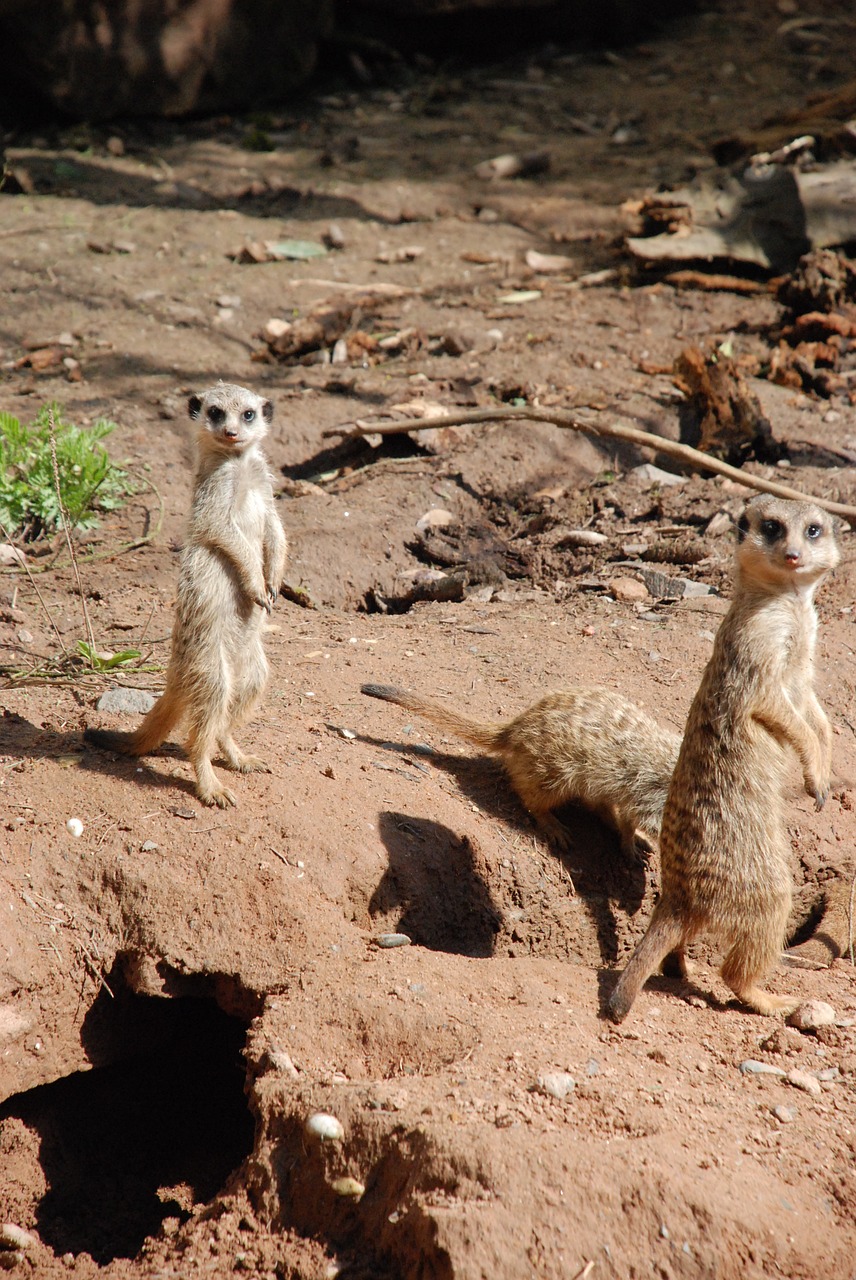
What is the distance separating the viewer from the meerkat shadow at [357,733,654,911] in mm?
3525

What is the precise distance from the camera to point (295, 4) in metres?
9.12

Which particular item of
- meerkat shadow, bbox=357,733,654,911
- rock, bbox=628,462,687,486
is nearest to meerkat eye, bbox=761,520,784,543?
meerkat shadow, bbox=357,733,654,911

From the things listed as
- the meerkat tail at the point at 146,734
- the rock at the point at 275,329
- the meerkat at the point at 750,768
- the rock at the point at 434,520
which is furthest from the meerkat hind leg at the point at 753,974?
the rock at the point at 275,329

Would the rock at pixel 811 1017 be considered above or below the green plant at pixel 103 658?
below

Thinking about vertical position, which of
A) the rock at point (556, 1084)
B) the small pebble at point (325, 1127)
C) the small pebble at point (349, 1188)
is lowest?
the small pebble at point (349, 1188)

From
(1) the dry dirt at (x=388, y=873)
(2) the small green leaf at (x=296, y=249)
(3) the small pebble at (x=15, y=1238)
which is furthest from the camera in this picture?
(2) the small green leaf at (x=296, y=249)

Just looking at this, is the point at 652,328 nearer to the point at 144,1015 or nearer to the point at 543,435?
the point at 543,435

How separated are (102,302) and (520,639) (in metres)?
3.70

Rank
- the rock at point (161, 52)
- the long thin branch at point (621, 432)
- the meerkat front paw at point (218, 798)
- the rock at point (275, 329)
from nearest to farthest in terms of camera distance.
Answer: the meerkat front paw at point (218, 798) < the long thin branch at point (621, 432) < the rock at point (275, 329) < the rock at point (161, 52)

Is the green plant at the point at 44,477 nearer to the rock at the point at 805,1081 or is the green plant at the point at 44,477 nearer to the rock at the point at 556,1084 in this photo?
the rock at the point at 556,1084

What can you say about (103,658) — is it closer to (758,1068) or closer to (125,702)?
(125,702)

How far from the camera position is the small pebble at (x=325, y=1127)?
239 cm

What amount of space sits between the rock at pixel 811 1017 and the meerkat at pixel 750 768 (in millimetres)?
46

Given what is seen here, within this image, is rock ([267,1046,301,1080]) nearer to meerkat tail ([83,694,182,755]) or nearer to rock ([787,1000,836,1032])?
meerkat tail ([83,694,182,755])
